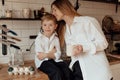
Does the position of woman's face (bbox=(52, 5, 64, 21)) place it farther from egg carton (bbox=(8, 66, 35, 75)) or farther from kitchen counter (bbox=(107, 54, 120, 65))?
kitchen counter (bbox=(107, 54, 120, 65))

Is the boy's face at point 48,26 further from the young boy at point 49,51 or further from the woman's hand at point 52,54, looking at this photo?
the woman's hand at point 52,54

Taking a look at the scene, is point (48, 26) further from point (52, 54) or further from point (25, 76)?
point (25, 76)

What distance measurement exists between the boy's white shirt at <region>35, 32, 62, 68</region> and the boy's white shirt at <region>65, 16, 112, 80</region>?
0.90 feet

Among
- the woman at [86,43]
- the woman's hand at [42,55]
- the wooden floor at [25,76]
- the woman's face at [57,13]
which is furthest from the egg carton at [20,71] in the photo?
the woman's face at [57,13]

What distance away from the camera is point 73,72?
1657 mm

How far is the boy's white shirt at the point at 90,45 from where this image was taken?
1.49 m

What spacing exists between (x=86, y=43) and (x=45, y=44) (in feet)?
1.49

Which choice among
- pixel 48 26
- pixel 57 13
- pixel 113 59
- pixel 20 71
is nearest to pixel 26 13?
pixel 48 26

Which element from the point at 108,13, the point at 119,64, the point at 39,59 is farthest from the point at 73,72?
the point at 108,13

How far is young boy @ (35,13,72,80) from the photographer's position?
162 cm

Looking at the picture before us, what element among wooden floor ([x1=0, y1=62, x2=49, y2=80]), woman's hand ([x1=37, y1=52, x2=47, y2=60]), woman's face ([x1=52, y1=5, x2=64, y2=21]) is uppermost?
woman's face ([x1=52, y1=5, x2=64, y2=21])

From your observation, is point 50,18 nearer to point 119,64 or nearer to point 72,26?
point 72,26

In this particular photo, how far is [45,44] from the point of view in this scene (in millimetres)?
1793

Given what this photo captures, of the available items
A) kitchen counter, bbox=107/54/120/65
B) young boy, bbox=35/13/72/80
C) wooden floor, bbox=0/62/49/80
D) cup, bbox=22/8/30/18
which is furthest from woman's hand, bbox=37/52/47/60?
kitchen counter, bbox=107/54/120/65
